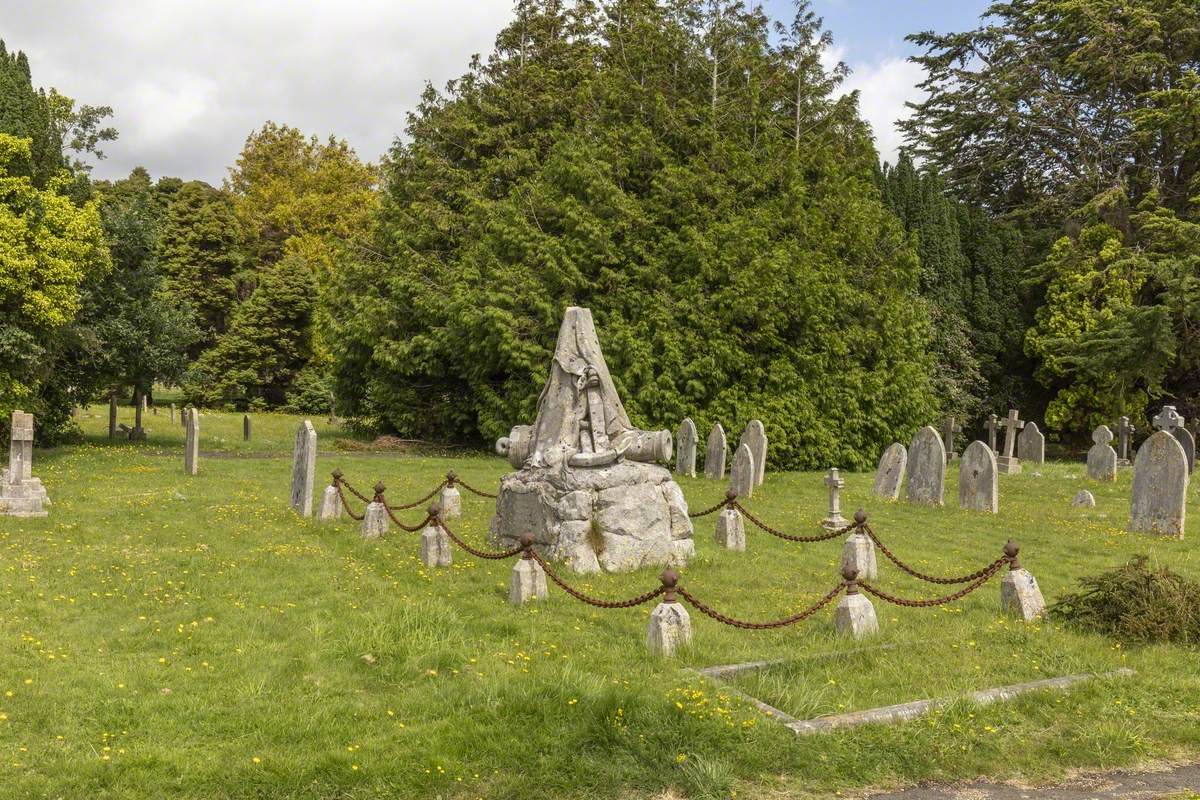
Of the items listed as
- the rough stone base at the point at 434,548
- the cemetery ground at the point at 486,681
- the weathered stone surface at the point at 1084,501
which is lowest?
the cemetery ground at the point at 486,681

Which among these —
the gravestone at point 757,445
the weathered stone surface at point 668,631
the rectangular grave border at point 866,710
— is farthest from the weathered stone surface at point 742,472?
the weathered stone surface at point 668,631

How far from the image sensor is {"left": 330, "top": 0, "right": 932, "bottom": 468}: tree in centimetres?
2567

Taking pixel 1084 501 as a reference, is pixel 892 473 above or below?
above

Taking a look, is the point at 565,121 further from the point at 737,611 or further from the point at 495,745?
the point at 495,745

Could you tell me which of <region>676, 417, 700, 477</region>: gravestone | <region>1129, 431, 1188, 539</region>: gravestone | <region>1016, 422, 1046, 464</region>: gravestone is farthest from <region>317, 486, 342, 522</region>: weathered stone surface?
<region>1016, 422, 1046, 464</region>: gravestone

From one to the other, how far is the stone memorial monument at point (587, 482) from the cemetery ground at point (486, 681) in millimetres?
457

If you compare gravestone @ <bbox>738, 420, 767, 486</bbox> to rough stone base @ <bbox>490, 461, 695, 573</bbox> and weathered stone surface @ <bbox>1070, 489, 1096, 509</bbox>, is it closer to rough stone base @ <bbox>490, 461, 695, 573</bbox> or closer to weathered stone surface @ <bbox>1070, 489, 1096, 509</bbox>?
weathered stone surface @ <bbox>1070, 489, 1096, 509</bbox>

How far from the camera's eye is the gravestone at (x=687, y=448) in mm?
23800

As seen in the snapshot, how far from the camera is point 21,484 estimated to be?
15328mm

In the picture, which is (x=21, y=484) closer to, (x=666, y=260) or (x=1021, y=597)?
(x=1021, y=597)

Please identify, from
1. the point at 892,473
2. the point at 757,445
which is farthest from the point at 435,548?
the point at 757,445

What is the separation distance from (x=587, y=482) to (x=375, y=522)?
4039 mm

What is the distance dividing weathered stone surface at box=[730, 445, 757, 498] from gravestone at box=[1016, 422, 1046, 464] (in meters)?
14.3

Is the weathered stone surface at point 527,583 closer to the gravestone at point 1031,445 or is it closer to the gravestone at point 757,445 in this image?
the gravestone at point 757,445
